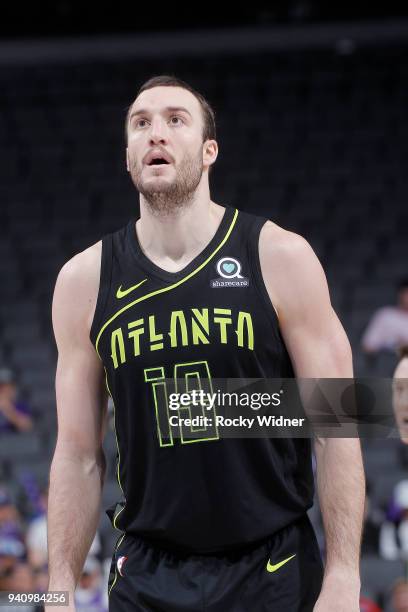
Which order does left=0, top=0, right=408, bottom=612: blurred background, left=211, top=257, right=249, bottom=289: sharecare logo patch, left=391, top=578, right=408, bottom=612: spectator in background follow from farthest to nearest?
1. left=0, top=0, right=408, bottom=612: blurred background
2. left=391, top=578, right=408, bottom=612: spectator in background
3. left=211, top=257, right=249, bottom=289: sharecare logo patch

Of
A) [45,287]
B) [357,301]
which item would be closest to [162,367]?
[357,301]

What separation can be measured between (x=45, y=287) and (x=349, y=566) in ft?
26.4

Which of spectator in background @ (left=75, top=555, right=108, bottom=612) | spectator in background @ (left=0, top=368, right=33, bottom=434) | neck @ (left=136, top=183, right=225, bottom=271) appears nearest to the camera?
neck @ (left=136, top=183, right=225, bottom=271)

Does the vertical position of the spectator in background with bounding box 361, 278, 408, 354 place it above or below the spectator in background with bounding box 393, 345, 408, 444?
above

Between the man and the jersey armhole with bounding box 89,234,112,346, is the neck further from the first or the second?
the jersey armhole with bounding box 89,234,112,346

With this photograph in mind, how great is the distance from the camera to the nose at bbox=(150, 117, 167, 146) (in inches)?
103

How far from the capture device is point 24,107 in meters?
13.2

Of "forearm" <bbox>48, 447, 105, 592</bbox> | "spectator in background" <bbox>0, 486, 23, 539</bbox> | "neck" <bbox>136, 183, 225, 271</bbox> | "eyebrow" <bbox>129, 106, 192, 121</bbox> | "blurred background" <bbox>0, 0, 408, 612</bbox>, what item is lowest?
"spectator in background" <bbox>0, 486, 23, 539</bbox>

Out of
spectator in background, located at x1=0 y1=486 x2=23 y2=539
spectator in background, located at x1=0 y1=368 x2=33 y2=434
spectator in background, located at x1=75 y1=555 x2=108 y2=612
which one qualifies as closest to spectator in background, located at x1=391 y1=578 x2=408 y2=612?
spectator in background, located at x1=75 y1=555 x2=108 y2=612

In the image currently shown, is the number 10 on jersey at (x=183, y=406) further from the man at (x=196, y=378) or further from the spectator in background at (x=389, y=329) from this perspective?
the spectator in background at (x=389, y=329)

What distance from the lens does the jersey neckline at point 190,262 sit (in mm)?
2666

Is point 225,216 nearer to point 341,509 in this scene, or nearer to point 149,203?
point 149,203

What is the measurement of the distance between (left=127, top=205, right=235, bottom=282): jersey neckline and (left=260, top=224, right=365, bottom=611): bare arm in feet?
0.63

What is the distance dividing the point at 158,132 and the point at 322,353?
27.9 inches
